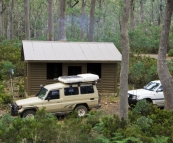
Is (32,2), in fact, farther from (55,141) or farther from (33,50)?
(55,141)

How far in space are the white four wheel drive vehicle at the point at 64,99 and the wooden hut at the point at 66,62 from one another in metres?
3.76

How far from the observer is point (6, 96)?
680 inches

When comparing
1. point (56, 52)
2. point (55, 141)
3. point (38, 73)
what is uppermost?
point (56, 52)

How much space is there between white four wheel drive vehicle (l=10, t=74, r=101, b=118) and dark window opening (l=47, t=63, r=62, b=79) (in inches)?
170

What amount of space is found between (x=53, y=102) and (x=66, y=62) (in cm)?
486

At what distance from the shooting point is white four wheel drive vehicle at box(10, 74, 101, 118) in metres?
14.4

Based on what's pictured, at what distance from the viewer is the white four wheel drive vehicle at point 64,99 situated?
14.4 metres

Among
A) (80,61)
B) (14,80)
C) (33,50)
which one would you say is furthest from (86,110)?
(14,80)

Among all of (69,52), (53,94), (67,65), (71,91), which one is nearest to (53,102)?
(53,94)

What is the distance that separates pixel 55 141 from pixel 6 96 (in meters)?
7.59

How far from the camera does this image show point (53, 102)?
1484 cm

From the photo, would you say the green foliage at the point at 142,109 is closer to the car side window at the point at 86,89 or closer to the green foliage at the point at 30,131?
the car side window at the point at 86,89

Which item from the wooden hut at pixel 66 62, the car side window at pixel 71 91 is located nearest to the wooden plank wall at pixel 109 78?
the wooden hut at pixel 66 62

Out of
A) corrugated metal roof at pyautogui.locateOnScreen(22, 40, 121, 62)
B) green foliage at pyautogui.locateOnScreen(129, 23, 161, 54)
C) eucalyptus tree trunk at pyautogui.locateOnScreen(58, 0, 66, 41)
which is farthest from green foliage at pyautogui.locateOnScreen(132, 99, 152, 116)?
green foliage at pyautogui.locateOnScreen(129, 23, 161, 54)
